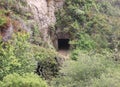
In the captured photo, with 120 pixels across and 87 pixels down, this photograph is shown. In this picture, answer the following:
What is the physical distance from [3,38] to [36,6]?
8.21 m

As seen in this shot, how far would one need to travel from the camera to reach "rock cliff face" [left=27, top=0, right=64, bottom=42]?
87.7 ft

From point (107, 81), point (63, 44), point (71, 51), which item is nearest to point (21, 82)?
point (107, 81)

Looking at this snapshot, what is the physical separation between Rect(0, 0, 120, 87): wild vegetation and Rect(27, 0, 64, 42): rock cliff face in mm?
613

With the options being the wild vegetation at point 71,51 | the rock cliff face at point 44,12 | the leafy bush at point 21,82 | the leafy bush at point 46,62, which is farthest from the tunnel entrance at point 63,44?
the leafy bush at point 21,82

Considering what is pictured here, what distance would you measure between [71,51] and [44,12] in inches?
148

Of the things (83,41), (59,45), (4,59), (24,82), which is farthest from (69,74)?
(59,45)

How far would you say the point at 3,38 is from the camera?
64.9 feet

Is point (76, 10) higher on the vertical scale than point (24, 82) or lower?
higher

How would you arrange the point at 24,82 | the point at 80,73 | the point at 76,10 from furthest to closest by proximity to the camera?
the point at 76,10
the point at 80,73
the point at 24,82

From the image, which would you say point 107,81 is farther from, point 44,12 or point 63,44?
point 63,44

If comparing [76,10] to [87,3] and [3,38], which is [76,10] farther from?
[3,38]

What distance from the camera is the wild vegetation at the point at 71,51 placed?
1764cm

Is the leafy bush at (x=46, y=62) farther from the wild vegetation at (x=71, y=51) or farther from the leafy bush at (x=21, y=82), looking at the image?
the leafy bush at (x=21, y=82)

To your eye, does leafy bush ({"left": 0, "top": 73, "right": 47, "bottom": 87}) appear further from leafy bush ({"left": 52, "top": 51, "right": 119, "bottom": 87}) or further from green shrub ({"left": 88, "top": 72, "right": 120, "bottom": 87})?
leafy bush ({"left": 52, "top": 51, "right": 119, "bottom": 87})
